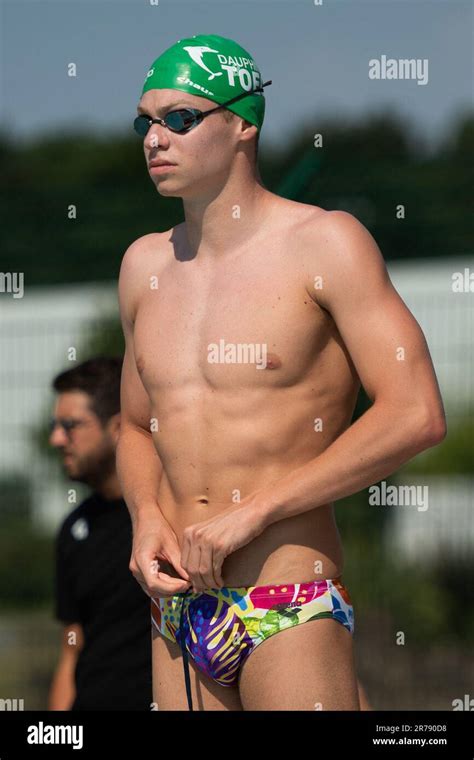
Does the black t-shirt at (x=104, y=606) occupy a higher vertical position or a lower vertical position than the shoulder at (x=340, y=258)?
lower

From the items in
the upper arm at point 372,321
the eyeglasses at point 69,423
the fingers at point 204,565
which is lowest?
the fingers at point 204,565

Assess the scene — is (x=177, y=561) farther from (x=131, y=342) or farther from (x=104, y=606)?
(x=104, y=606)

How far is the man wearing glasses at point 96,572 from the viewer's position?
3.91 m

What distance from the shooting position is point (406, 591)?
736 cm

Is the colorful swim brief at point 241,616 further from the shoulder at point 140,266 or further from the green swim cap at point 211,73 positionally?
the green swim cap at point 211,73

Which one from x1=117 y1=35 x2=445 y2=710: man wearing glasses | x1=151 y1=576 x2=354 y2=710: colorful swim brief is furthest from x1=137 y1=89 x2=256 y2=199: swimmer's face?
x1=151 y1=576 x2=354 y2=710: colorful swim brief

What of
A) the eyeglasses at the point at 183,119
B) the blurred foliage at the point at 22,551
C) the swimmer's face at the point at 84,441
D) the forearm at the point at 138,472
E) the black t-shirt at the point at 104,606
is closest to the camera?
the eyeglasses at the point at 183,119

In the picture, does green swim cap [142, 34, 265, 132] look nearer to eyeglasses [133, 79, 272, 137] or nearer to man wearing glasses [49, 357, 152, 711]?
eyeglasses [133, 79, 272, 137]

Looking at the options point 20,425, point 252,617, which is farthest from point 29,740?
point 20,425

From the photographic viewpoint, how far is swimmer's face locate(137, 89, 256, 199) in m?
2.68

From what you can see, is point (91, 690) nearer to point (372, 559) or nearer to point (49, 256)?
point (372, 559)

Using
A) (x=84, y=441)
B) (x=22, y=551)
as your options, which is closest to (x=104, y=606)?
(x=84, y=441)

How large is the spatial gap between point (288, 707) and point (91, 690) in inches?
59.5

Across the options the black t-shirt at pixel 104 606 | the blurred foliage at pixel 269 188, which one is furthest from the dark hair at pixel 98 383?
the blurred foliage at pixel 269 188
